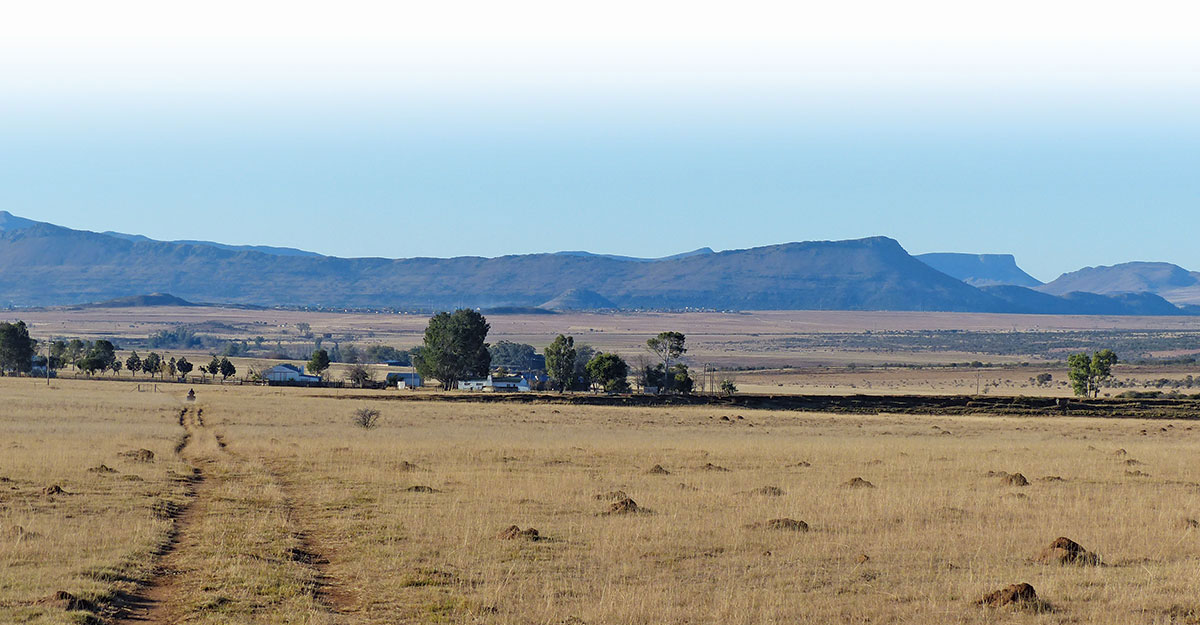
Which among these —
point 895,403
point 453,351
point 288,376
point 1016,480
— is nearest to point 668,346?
point 453,351

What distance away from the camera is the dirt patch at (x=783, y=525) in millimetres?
21172

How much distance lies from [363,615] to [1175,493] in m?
19.4

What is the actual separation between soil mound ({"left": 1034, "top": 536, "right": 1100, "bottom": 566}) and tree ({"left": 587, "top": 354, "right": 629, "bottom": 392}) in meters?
94.4

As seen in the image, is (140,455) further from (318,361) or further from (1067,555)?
(318,361)

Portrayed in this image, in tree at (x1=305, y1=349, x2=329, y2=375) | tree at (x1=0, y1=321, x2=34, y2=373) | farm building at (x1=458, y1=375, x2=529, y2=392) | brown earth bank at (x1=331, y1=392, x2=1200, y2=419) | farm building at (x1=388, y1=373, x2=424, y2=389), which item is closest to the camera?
brown earth bank at (x1=331, y1=392, x2=1200, y2=419)

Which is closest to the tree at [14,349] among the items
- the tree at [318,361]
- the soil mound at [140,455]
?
the tree at [318,361]

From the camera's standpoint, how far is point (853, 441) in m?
49.0

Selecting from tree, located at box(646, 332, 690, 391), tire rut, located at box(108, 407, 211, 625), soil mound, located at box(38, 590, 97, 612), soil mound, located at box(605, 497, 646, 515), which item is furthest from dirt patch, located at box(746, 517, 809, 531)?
tree, located at box(646, 332, 690, 391)

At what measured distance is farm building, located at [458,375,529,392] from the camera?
12825cm

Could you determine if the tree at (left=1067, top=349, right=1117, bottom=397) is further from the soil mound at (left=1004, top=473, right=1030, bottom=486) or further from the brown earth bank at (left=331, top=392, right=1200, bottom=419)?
the soil mound at (left=1004, top=473, right=1030, bottom=486)

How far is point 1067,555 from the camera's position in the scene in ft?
59.8

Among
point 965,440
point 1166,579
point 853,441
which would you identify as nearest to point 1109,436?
point 965,440

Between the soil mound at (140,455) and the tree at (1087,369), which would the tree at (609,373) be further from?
the soil mound at (140,455)

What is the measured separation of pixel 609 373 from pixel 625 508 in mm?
90440
